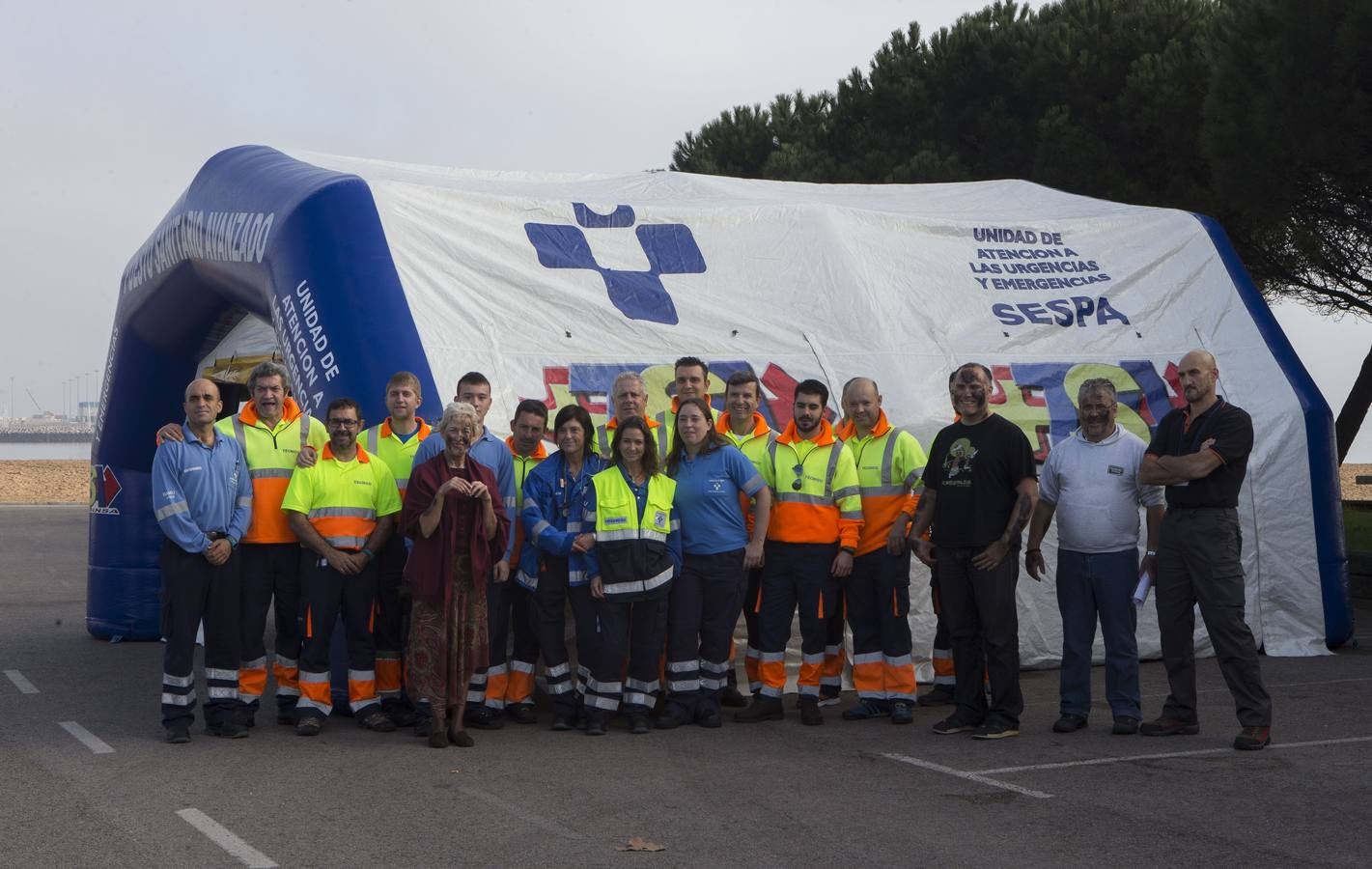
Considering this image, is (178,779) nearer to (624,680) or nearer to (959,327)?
(624,680)

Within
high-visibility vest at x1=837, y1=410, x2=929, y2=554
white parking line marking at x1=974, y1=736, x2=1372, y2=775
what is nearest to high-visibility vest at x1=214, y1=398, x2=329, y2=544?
high-visibility vest at x1=837, y1=410, x2=929, y2=554

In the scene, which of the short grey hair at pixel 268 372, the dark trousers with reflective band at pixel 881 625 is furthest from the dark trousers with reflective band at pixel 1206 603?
the short grey hair at pixel 268 372

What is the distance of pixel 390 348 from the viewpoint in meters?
8.61

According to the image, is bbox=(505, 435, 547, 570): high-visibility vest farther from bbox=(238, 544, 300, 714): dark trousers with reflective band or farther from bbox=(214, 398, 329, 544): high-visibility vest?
bbox=(238, 544, 300, 714): dark trousers with reflective band

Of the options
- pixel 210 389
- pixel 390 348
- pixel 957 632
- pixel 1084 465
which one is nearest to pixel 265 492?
pixel 210 389

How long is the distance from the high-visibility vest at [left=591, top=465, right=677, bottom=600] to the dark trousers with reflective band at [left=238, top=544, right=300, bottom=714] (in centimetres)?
163

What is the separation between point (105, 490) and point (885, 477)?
6738 mm

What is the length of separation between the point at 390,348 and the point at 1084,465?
405 cm

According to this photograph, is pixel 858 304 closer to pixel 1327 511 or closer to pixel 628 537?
pixel 628 537

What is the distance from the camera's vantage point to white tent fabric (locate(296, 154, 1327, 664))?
9430 mm

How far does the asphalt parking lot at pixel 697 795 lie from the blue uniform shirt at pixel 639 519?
896 mm

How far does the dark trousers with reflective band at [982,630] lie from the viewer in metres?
7.41

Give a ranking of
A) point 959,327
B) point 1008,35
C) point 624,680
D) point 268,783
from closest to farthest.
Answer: point 268,783 → point 624,680 → point 959,327 → point 1008,35

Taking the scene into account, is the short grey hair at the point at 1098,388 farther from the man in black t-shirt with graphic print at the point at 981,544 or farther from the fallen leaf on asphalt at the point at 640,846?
the fallen leaf on asphalt at the point at 640,846
